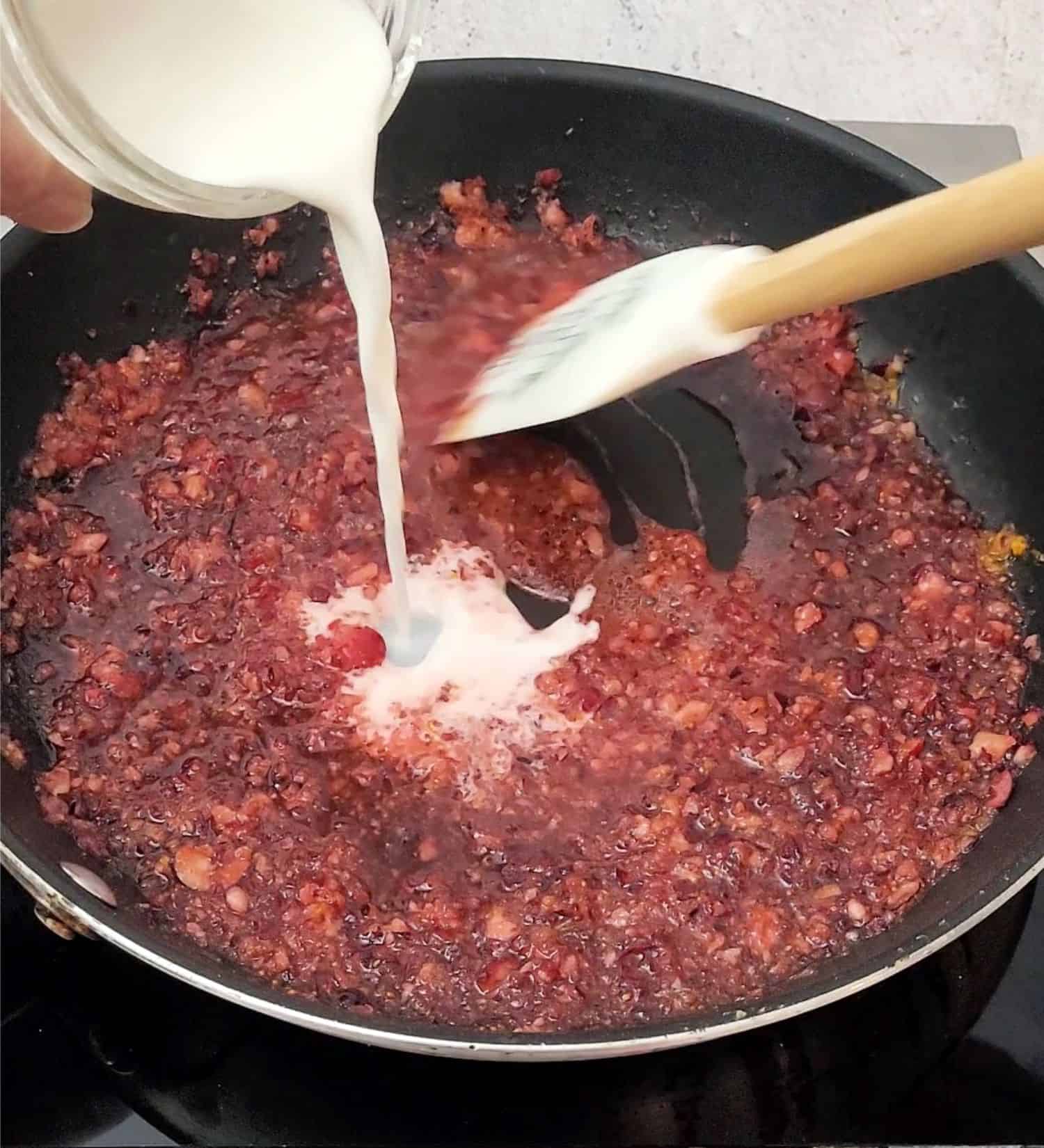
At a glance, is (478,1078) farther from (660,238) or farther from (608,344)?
(660,238)

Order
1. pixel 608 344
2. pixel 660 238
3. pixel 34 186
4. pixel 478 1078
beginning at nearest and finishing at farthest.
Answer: pixel 34 186 → pixel 478 1078 → pixel 608 344 → pixel 660 238

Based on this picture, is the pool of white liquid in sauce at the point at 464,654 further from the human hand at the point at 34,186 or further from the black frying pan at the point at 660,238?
the human hand at the point at 34,186

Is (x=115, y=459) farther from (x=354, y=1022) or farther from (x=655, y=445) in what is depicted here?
(x=354, y=1022)

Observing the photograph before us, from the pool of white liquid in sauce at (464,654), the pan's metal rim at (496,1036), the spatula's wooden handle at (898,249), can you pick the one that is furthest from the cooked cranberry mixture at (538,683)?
the spatula's wooden handle at (898,249)

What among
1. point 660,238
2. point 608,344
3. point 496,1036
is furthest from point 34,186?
point 660,238

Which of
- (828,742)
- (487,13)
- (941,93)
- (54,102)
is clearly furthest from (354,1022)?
(941,93)
